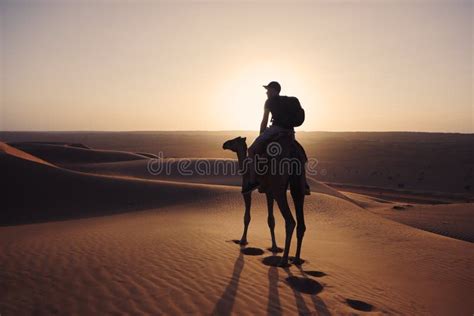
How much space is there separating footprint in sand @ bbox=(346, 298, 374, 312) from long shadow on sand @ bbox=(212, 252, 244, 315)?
1929mm

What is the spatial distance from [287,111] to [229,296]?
13.4 feet

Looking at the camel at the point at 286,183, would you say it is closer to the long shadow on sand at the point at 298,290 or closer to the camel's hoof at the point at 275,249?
the long shadow on sand at the point at 298,290

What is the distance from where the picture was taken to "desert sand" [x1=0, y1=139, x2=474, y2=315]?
220 inches

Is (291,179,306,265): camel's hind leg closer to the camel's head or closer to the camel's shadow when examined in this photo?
the camel's shadow

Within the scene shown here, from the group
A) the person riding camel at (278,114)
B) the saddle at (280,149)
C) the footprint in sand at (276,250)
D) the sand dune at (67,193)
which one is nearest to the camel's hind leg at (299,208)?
the person riding camel at (278,114)

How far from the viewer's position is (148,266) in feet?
23.2

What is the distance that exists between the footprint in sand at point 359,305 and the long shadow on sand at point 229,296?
1.93 metres

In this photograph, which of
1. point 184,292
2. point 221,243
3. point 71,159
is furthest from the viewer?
point 71,159

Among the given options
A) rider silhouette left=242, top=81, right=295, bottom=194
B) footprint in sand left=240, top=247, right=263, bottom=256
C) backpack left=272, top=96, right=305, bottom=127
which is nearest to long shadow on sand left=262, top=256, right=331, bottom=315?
footprint in sand left=240, top=247, right=263, bottom=256

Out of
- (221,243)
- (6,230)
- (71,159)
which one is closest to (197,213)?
(221,243)

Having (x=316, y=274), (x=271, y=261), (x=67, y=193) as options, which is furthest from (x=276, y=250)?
(x=67, y=193)

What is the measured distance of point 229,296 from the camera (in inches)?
228

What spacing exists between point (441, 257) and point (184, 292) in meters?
7.34

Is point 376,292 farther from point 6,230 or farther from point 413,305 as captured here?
point 6,230
